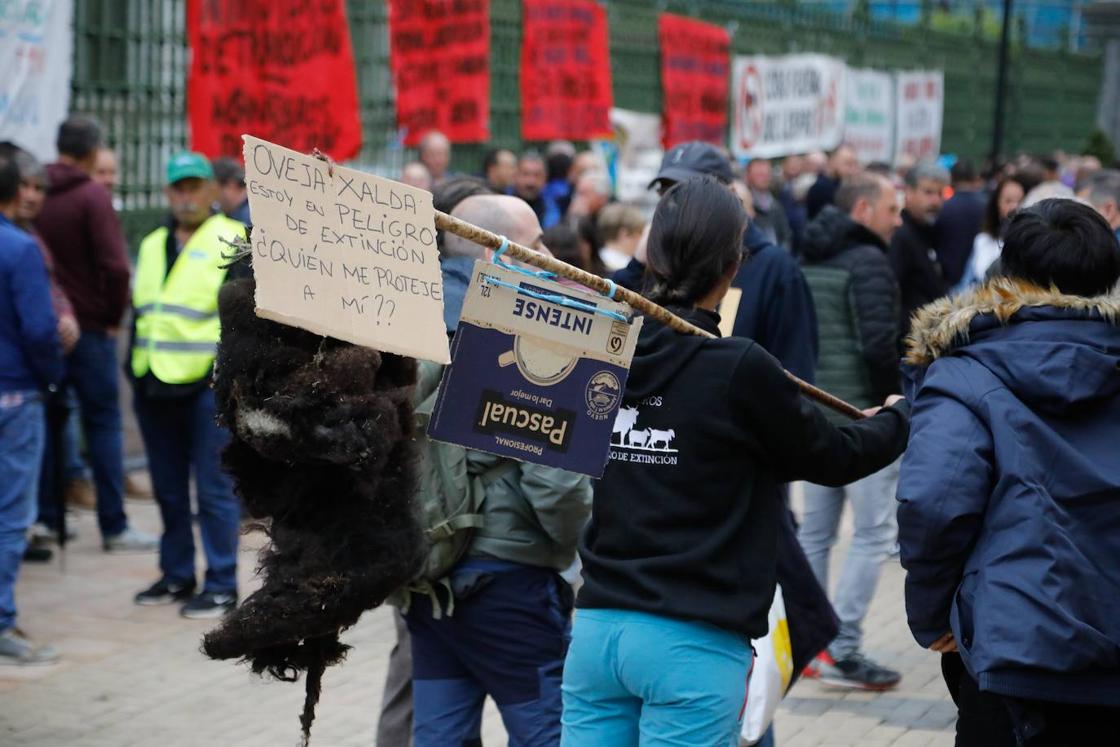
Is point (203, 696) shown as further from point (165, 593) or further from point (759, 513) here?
point (759, 513)

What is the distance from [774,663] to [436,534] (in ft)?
3.42

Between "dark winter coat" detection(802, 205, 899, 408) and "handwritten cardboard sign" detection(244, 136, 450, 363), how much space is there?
365cm

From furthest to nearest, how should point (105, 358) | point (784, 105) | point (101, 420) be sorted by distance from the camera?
point (784, 105) → point (105, 358) → point (101, 420)

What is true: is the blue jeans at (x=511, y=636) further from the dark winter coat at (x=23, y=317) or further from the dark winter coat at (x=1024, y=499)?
the dark winter coat at (x=23, y=317)

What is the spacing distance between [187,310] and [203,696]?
73.7 inches

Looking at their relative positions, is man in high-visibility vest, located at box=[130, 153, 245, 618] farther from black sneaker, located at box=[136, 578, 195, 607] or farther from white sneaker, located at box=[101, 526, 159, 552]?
white sneaker, located at box=[101, 526, 159, 552]

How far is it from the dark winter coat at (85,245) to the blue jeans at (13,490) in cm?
187

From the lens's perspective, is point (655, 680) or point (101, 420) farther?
point (101, 420)

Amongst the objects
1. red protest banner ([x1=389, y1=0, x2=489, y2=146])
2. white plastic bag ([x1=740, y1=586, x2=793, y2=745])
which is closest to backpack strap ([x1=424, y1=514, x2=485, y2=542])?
white plastic bag ([x1=740, y1=586, x2=793, y2=745])

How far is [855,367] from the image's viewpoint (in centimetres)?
651

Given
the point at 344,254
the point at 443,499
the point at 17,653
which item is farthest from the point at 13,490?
the point at 344,254

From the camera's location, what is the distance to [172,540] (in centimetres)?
742

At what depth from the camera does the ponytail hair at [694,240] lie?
3.39 metres

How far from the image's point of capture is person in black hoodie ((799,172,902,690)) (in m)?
6.34
